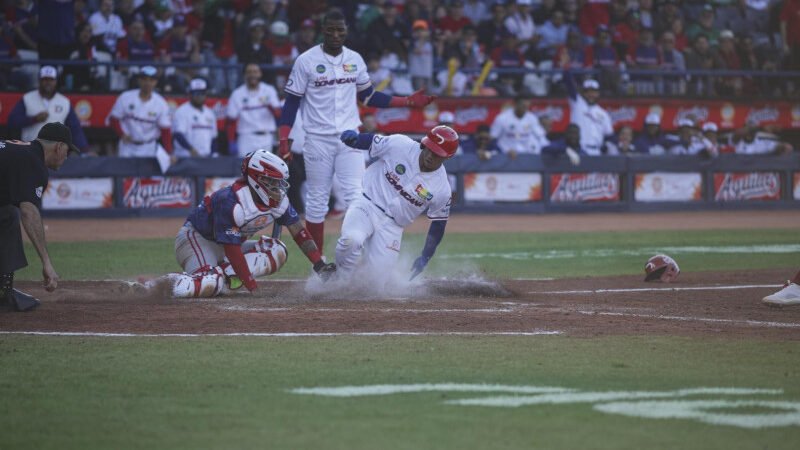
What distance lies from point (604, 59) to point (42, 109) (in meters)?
→ 12.2

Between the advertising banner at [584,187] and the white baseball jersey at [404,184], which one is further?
the advertising banner at [584,187]

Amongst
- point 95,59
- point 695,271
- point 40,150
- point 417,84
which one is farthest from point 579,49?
point 40,150

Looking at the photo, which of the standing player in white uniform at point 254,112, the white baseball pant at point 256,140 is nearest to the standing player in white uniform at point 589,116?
the standing player in white uniform at point 254,112

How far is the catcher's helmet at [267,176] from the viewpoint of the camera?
10.4 m

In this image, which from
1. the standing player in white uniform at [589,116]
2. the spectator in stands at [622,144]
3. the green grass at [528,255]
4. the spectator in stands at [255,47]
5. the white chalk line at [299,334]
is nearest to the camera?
the white chalk line at [299,334]

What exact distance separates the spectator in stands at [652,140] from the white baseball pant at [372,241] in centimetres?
1409

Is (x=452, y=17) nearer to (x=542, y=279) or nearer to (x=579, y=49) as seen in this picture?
(x=579, y=49)

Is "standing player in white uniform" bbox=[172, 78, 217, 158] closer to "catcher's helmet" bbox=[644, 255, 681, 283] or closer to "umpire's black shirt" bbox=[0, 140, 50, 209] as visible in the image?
"catcher's helmet" bbox=[644, 255, 681, 283]

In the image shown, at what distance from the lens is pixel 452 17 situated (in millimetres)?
25062

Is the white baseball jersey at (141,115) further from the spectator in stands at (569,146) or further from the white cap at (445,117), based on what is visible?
the spectator in stands at (569,146)

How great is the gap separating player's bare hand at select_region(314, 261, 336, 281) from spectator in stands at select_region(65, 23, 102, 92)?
11745 millimetres

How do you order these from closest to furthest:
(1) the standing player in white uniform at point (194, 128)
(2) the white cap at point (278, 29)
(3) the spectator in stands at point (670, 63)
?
(1) the standing player in white uniform at point (194, 128) < (2) the white cap at point (278, 29) < (3) the spectator in stands at point (670, 63)

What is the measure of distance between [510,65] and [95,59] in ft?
28.0

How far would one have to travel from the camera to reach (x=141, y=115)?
20.6 metres
